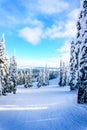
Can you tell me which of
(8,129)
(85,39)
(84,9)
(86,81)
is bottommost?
(8,129)

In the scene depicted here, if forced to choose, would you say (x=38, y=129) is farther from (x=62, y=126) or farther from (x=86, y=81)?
(x=86, y=81)

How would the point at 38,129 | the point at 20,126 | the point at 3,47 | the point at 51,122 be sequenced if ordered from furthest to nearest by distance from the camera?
the point at 3,47, the point at 51,122, the point at 20,126, the point at 38,129

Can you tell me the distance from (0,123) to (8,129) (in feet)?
7.15

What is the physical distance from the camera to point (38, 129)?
15.8 meters

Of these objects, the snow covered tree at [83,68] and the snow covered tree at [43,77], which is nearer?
the snow covered tree at [83,68]

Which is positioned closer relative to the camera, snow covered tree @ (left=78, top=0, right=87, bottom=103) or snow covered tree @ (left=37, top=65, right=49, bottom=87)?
snow covered tree @ (left=78, top=0, right=87, bottom=103)

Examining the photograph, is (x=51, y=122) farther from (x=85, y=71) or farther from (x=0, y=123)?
(x=85, y=71)

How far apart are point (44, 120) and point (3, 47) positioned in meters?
32.1

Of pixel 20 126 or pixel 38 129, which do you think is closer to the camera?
pixel 38 129

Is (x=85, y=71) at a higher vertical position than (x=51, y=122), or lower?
higher

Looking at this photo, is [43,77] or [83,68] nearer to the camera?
[83,68]

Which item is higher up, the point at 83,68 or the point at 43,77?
the point at 43,77

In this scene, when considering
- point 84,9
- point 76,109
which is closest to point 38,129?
point 76,109

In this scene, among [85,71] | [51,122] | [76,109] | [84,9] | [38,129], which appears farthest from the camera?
[84,9]
